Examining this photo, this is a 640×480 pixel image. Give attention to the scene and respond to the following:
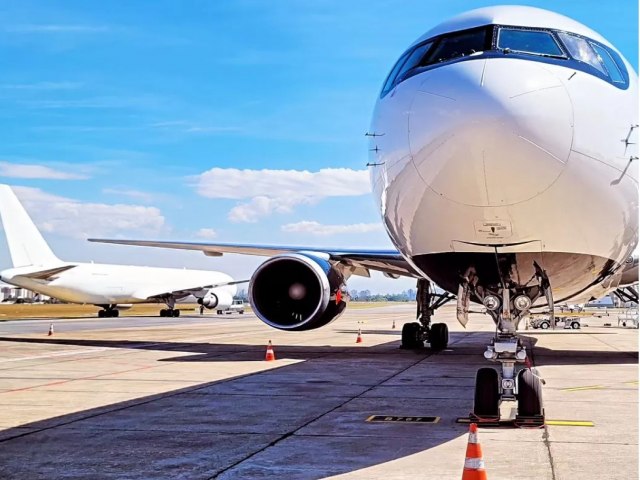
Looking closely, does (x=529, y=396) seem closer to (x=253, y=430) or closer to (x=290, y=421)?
(x=290, y=421)

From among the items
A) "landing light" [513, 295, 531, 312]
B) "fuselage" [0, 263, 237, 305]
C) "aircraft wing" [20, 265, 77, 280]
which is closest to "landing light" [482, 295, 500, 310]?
"landing light" [513, 295, 531, 312]

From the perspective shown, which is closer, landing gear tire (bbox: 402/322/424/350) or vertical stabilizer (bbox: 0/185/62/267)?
landing gear tire (bbox: 402/322/424/350)

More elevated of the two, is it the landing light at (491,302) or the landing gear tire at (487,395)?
the landing light at (491,302)

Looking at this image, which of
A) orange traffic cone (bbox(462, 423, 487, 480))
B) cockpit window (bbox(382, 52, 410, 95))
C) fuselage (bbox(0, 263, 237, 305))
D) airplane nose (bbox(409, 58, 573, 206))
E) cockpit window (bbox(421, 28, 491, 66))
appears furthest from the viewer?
fuselage (bbox(0, 263, 237, 305))

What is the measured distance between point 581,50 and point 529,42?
0.49 m

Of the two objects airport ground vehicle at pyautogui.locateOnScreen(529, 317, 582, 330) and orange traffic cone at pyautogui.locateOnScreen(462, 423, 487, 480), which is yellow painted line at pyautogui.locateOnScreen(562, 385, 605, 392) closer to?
orange traffic cone at pyautogui.locateOnScreen(462, 423, 487, 480)

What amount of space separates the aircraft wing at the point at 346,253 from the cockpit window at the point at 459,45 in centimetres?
557

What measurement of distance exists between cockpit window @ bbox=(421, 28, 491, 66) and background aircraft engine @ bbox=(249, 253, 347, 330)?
19.2ft

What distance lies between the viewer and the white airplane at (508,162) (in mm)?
5359

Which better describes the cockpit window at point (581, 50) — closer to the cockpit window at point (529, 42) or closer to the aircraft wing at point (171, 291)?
the cockpit window at point (529, 42)

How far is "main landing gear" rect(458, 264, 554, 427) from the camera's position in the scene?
6.51 meters

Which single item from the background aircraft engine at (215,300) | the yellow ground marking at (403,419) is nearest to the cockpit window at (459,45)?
the yellow ground marking at (403,419)

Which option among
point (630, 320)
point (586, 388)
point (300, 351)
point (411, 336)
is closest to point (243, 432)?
point (586, 388)

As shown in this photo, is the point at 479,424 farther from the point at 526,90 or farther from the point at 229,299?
the point at 229,299
